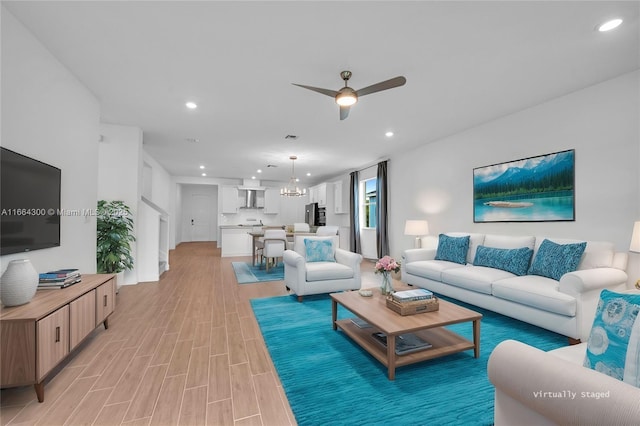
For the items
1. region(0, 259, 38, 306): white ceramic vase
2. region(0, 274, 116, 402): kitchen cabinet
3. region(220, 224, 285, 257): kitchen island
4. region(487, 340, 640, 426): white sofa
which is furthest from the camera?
region(220, 224, 285, 257): kitchen island

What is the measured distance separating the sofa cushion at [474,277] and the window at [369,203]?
384 centimetres

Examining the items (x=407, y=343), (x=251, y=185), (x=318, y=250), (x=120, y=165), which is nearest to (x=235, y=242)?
(x=251, y=185)

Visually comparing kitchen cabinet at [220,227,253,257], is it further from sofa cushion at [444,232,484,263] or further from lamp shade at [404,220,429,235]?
sofa cushion at [444,232,484,263]

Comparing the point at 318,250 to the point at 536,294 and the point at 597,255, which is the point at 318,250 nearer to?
the point at 536,294

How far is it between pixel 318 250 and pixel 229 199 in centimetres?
646

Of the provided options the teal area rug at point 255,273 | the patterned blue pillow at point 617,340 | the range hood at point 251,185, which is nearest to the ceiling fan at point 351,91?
the patterned blue pillow at point 617,340

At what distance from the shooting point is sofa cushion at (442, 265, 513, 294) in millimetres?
3209

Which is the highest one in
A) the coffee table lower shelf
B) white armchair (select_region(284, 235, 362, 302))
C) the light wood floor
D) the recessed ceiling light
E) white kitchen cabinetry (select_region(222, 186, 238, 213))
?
the recessed ceiling light

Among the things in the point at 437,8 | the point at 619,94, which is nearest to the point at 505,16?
the point at 437,8

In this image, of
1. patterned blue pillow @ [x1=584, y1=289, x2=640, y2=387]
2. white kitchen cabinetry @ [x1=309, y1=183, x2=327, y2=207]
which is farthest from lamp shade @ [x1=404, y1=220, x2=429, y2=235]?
white kitchen cabinetry @ [x1=309, y1=183, x2=327, y2=207]

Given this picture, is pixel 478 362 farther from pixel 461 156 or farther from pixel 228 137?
pixel 228 137

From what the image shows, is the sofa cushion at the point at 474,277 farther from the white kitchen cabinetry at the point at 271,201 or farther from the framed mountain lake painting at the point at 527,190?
the white kitchen cabinetry at the point at 271,201

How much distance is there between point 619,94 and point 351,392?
399cm

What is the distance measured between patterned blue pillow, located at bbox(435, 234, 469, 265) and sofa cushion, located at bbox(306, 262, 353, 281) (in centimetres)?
153
